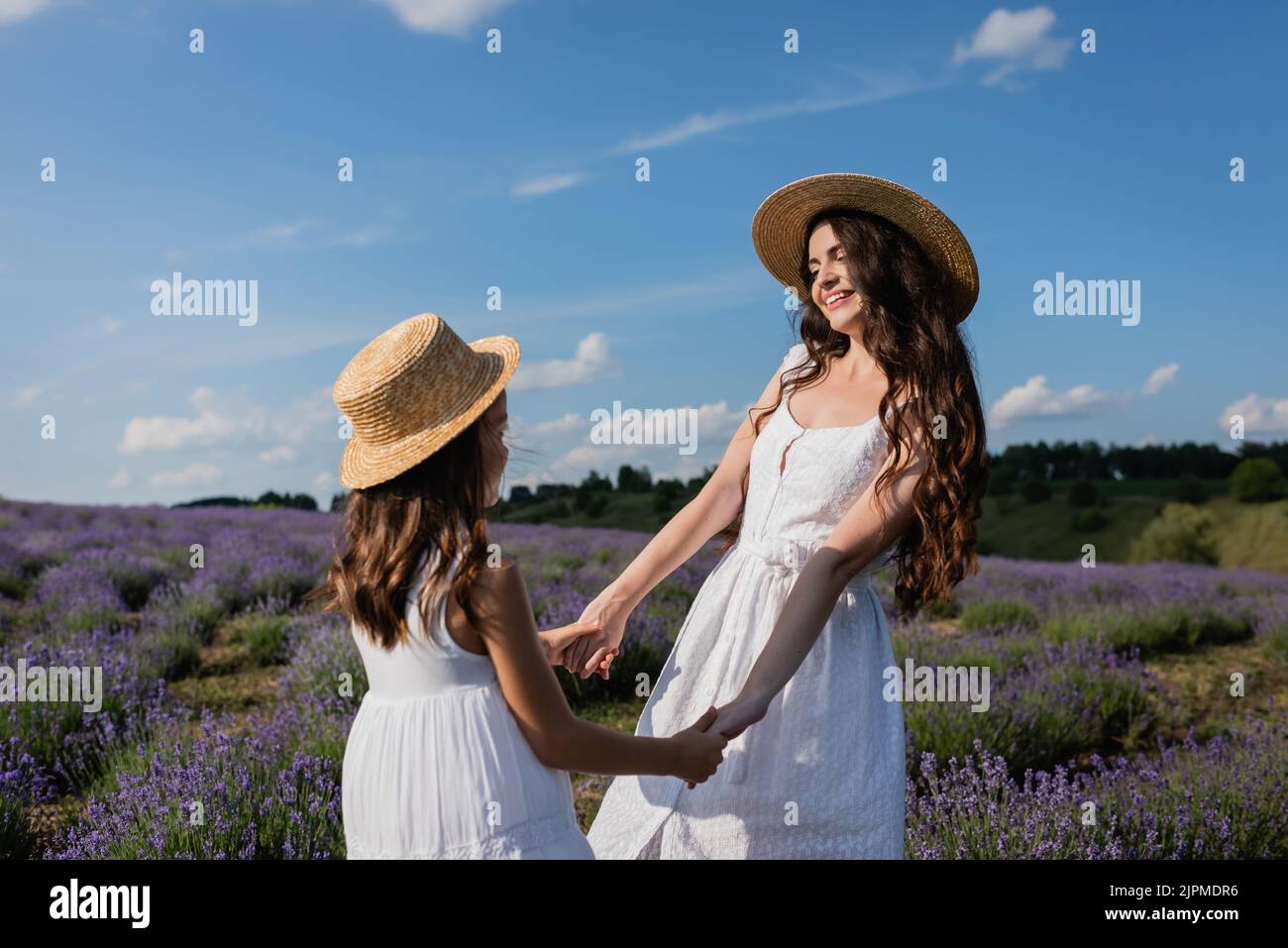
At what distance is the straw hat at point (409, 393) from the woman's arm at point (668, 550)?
2.46 ft

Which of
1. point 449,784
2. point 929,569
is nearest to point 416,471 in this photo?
point 449,784

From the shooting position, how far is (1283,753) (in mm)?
4051

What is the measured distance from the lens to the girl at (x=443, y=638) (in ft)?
5.94

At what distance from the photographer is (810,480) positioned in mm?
2354

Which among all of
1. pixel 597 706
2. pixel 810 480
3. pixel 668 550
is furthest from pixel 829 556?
pixel 597 706

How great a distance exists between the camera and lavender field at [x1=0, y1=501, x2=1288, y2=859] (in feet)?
10.9

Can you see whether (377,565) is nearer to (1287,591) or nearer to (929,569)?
(929,569)

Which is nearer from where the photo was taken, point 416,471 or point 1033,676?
point 416,471

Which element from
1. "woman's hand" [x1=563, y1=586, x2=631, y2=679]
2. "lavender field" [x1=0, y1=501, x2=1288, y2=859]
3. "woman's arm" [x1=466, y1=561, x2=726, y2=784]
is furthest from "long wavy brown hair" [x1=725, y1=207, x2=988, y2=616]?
"lavender field" [x1=0, y1=501, x2=1288, y2=859]

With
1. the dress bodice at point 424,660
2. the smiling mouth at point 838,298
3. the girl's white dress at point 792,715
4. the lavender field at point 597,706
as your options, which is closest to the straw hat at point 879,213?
the smiling mouth at point 838,298

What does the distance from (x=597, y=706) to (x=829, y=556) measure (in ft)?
11.4

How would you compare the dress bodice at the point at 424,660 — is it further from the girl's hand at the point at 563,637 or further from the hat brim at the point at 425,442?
the girl's hand at the point at 563,637
